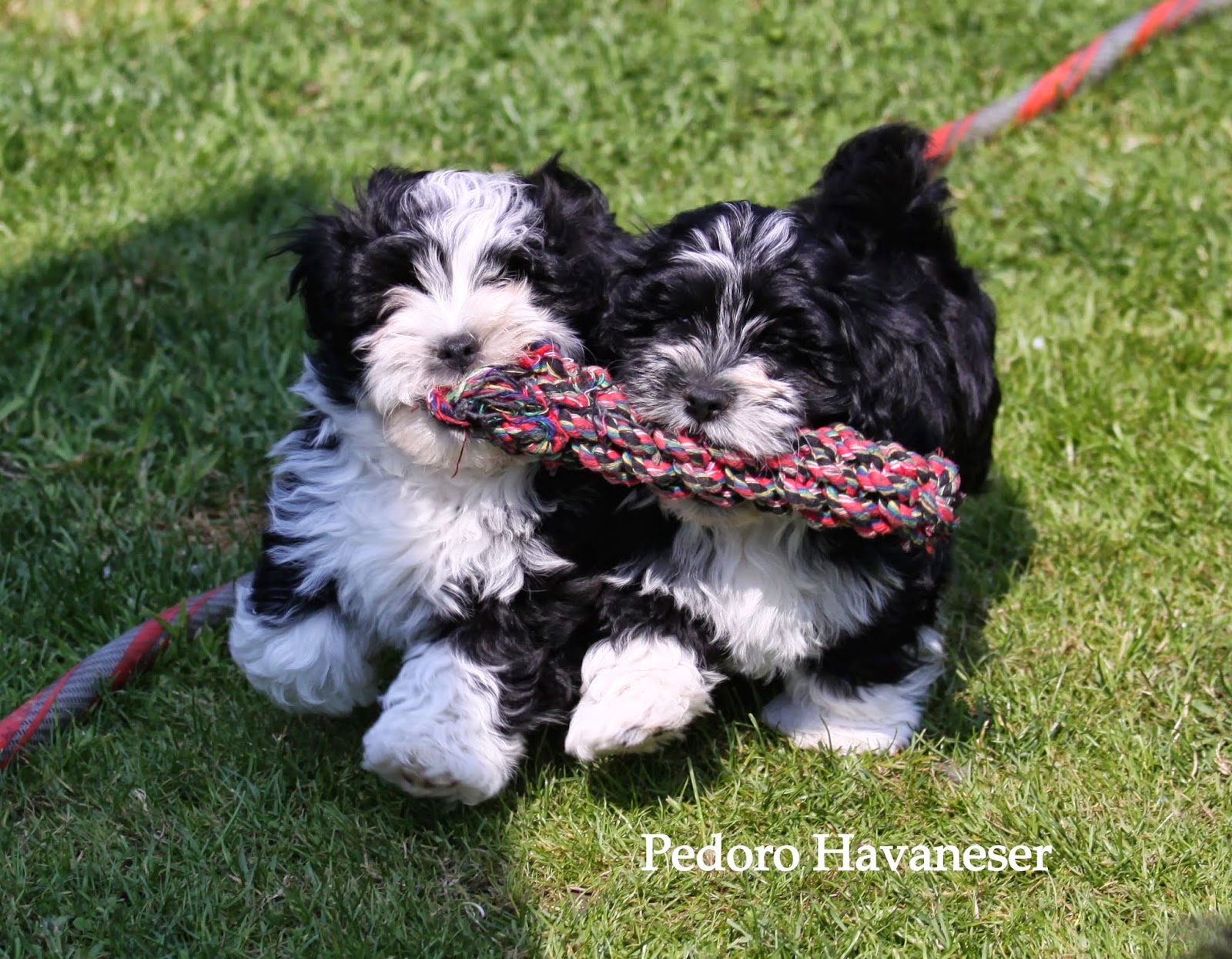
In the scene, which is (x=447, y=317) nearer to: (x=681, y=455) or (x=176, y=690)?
(x=681, y=455)

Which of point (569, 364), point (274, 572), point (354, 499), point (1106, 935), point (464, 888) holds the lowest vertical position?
point (464, 888)

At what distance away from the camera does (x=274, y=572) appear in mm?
3098

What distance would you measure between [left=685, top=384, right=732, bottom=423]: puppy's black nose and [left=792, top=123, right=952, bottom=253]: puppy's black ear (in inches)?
38.5

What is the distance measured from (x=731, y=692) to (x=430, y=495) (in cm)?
99

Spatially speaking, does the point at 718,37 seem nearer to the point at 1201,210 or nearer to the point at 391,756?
the point at 1201,210

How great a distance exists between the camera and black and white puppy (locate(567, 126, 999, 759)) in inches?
107

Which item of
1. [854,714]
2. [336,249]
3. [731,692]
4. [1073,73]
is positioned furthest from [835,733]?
[1073,73]

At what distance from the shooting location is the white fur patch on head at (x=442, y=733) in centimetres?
285

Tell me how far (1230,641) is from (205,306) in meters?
3.26

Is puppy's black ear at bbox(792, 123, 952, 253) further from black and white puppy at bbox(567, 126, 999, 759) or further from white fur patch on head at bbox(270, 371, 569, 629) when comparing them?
white fur patch on head at bbox(270, 371, 569, 629)

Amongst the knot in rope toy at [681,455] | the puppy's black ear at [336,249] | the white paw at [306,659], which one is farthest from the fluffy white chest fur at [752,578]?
the puppy's black ear at [336,249]

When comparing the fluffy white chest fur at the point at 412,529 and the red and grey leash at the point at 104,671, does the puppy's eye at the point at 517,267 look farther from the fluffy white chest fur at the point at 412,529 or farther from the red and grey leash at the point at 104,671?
the red and grey leash at the point at 104,671

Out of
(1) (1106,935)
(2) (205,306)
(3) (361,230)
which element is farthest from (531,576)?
(2) (205,306)

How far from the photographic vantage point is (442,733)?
113 inches
